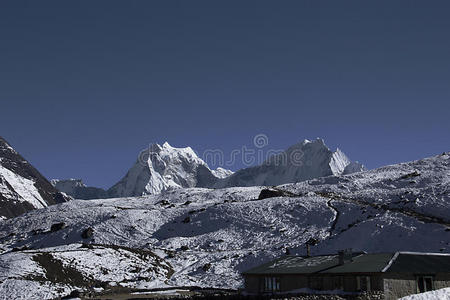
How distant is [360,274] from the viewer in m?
36.6

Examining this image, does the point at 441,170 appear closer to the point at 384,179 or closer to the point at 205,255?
the point at 384,179

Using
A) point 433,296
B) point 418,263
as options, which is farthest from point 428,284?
point 433,296

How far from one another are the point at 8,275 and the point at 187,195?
7836 centimetres

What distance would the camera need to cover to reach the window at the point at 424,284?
38078mm

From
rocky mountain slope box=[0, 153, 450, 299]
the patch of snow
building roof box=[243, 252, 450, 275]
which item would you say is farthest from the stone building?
rocky mountain slope box=[0, 153, 450, 299]

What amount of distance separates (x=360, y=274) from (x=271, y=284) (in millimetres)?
8837

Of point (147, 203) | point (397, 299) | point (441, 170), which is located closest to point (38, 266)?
point (397, 299)

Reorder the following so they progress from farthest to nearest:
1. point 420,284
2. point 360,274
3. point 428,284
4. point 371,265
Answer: point 428,284, point 420,284, point 371,265, point 360,274

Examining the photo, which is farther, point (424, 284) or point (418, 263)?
point (418, 263)

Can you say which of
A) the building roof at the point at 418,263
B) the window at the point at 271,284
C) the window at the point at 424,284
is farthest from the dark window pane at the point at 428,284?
the window at the point at 271,284

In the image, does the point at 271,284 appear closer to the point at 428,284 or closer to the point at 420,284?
the point at 420,284

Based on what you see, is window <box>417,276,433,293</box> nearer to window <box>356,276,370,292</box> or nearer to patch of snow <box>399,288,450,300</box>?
patch of snow <box>399,288,450,300</box>

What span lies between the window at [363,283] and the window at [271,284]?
295 inches

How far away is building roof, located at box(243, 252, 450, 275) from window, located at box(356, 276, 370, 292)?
0.60 metres
